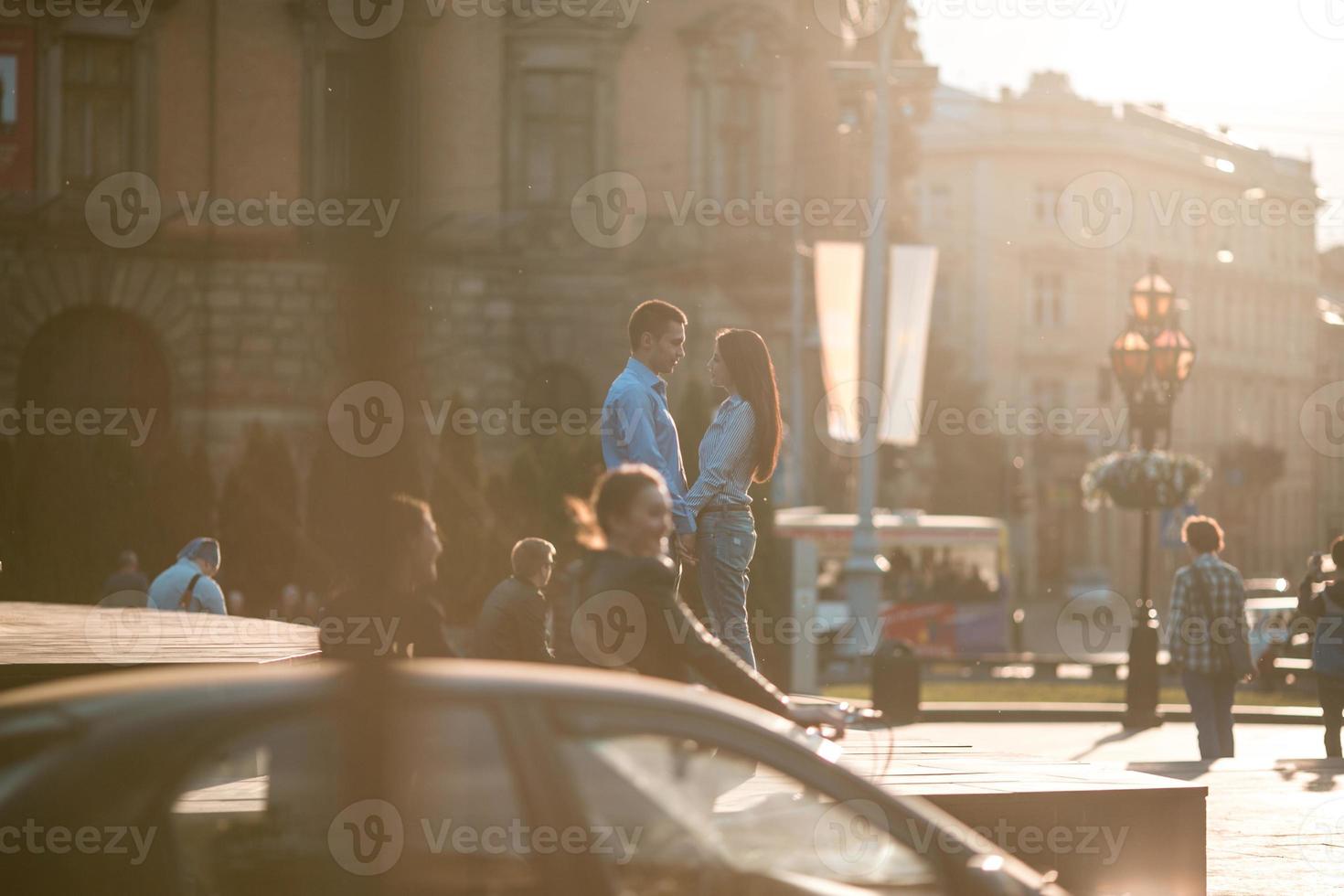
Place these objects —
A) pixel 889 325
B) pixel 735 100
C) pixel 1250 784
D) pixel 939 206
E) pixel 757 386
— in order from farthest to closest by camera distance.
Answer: pixel 939 206 → pixel 735 100 → pixel 889 325 → pixel 1250 784 → pixel 757 386

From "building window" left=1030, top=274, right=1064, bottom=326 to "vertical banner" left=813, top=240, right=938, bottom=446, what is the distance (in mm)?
53820

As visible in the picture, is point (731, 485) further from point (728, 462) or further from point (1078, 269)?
point (1078, 269)

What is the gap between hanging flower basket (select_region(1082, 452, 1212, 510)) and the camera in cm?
2455

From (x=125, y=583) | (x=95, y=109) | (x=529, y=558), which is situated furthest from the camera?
(x=95, y=109)

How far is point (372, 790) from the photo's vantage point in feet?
11.4

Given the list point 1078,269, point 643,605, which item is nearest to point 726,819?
point 643,605

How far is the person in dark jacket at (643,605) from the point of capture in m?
6.89

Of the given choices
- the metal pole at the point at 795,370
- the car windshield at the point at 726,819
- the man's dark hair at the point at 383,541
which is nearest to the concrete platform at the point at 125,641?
the car windshield at the point at 726,819

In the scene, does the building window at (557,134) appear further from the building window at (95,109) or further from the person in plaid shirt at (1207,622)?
the person in plaid shirt at (1207,622)

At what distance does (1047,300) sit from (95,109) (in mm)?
55860

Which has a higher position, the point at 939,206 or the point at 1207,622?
the point at 939,206

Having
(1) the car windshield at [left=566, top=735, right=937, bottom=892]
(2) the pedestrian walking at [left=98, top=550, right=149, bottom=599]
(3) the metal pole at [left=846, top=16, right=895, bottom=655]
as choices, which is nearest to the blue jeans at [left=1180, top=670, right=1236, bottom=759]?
(1) the car windshield at [left=566, top=735, right=937, bottom=892]

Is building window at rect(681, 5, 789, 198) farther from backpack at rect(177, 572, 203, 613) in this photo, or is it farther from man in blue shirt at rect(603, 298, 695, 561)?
man in blue shirt at rect(603, 298, 695, 561)

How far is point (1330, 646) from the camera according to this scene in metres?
16.4
